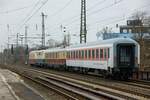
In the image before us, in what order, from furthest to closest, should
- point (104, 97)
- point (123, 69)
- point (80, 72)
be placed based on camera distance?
point (80, 72) → point (123, 69) → point (104, 97)

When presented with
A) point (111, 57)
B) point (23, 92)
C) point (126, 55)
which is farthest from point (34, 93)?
point (126, 55)

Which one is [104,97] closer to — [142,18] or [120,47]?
[120,47]

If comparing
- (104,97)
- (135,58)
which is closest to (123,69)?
(135,58)

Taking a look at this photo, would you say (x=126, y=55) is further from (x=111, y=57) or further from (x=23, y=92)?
(x=23, y=92)

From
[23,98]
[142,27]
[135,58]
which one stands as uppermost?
[142,27]

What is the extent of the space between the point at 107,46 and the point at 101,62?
1.71 metres

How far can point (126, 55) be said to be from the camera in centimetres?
3014

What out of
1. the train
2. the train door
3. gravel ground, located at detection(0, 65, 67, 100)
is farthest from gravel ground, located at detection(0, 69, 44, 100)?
the train door

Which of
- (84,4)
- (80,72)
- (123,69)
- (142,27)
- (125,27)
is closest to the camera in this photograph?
(123,69)

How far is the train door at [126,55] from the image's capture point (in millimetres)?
29828

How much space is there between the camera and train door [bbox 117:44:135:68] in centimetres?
2983

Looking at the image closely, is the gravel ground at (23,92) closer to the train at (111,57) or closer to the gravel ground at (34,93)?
the gravel ground at (34,93)

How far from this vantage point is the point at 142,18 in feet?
227

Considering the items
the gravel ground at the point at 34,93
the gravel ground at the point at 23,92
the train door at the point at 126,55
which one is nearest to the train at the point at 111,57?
the train door at the point at 126,55
